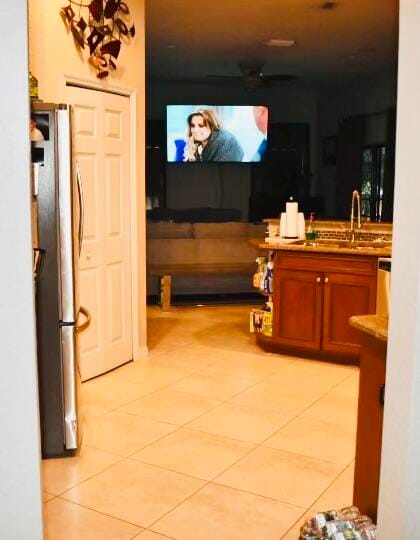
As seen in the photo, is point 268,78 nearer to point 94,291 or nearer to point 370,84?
point 370,84

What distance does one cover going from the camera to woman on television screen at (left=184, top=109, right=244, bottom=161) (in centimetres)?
868

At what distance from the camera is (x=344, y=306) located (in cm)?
474

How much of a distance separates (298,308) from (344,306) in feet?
1.29

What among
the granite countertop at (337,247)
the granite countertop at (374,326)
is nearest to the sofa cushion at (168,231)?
→ the granite countertop at (337,247)

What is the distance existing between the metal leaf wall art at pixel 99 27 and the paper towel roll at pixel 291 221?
1866 mm

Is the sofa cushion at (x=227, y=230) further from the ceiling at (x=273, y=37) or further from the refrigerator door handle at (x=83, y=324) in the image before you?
the refrigerator door handle at (x=83, y=324)

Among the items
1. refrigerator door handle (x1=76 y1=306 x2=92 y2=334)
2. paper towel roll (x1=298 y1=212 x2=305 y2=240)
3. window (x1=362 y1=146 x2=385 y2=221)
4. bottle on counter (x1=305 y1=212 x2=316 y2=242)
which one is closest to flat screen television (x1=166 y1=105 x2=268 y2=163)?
window (x1=362 y1=146 x2=385 y2=221)

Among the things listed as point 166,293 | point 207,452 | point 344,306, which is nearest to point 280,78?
point 166,293

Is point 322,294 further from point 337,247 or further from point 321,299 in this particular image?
point 337,247

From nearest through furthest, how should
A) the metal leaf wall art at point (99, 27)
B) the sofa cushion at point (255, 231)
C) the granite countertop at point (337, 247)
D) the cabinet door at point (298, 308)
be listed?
the metal leaf wall art at point (99, 27), the granite countertop at point (337, 247), the cabinet door at point (298, 308), the sofa cushion at point (255, 231)

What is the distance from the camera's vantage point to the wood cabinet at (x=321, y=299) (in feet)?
15.3

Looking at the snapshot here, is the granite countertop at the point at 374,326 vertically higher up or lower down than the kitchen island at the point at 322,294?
higher up

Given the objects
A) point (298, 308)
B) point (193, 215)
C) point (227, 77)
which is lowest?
point (298, 308)

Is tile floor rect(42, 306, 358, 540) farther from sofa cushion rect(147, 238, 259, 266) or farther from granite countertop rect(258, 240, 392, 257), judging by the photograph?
sofa cushion rect(147, 238, 259, 266)
